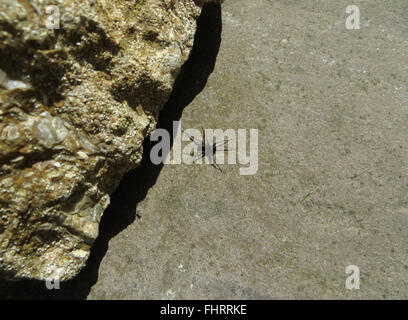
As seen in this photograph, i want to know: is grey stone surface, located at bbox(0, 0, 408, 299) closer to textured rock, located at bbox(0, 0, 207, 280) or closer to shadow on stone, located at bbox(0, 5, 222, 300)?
shadow on stone, located at bbox(0, 5, 222, 300)

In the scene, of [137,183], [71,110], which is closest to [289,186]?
[137,183]

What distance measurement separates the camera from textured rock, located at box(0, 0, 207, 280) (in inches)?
56.7

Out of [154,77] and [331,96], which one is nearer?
[154,77]

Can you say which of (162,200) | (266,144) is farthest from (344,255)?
(162,200)

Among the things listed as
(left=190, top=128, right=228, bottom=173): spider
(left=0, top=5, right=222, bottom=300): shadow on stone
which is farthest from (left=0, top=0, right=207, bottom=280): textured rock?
(left=190, top=128, right=228, bottom=173): spider

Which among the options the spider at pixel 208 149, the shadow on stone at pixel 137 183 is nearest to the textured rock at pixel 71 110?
the shadow on stone at pixel 137 183

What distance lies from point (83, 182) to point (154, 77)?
0.65 metres

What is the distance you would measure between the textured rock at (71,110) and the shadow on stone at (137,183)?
0.89ft

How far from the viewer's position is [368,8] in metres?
2.33

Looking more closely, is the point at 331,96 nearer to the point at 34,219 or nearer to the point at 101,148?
the point at 101,148

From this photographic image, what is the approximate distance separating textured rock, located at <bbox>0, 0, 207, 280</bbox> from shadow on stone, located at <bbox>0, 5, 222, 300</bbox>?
0.89ft

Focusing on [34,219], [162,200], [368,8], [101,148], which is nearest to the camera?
[34,219]

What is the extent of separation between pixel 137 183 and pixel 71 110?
0.73 meters

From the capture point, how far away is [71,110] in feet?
5.29
